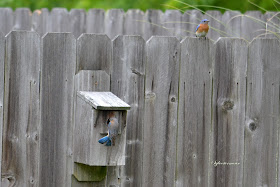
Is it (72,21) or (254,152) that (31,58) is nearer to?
(254,152)

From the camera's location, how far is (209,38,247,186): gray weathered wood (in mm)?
4344

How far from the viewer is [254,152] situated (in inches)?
173

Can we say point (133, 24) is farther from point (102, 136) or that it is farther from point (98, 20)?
point (102, 136)

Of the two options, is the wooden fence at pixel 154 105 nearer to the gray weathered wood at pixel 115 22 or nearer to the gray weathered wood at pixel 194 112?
the gray weathered wood at pixel 194 112

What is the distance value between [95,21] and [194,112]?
514 cm

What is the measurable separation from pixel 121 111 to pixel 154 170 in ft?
2.28

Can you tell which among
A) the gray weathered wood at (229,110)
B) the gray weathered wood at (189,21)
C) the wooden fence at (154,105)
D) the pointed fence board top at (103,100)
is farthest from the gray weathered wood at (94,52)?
the gray weathered wood at (189,21)

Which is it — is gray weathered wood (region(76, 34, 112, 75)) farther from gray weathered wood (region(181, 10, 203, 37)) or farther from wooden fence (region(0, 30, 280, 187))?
gray weathered wood (region(181, 10, 203, 37))

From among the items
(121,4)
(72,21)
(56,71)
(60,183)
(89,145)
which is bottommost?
(60,183)

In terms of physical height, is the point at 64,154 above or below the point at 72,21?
below

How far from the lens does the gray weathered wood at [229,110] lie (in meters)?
4.34

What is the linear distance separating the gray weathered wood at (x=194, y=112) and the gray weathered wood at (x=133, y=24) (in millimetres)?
4625

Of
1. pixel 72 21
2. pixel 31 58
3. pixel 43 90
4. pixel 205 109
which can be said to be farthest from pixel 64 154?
pixel 72 21

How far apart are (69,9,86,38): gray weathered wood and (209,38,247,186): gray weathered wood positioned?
5136 mm
